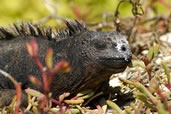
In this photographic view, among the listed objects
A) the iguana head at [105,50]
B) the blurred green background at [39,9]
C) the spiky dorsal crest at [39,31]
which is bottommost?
the iguana head at [105,50]

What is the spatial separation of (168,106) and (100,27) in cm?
279

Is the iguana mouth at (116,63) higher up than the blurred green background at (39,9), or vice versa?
the blurred green background at (39,9)

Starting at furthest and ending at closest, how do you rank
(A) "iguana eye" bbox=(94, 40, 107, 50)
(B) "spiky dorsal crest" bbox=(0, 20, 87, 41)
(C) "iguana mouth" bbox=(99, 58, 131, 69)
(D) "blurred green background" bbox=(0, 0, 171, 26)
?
(D) "blurred green background" bbox=(0, 0, 171, 26), (B) "spiky dorsal crest" bbox=(0, 20, 87, 41), (A) "iguana eye" bbox=(94, 40, 107, 50), (C) "iguana mouth" bbox=(99, 58, 131, 69)

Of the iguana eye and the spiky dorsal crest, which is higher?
the spiky dorsal crest

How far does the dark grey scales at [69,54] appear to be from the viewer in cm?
352

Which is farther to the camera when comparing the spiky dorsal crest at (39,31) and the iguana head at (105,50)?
the spiky dorsal crest at (39,31)

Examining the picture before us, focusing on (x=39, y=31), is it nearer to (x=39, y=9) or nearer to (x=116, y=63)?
(x=116, y=63)

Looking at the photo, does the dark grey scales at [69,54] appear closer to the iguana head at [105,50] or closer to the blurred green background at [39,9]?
the iguana head at [105,50]

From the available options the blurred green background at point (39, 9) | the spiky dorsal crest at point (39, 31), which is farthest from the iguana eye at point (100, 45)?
the blurred green background at point (39, 9)

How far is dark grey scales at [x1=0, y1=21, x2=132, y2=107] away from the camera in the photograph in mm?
3518

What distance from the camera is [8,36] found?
410cm

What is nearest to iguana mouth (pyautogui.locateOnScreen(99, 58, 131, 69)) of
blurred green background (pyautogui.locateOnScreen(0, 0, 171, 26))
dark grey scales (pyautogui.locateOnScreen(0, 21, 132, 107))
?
dark grey scales (pyautogui.locateOnScreen(0, 21, 132, 107))

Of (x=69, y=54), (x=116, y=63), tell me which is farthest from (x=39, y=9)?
(x=116, y=63)

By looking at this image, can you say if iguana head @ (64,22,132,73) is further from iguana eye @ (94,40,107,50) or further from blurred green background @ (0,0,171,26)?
blurred green background @ (0,0,171,26)
